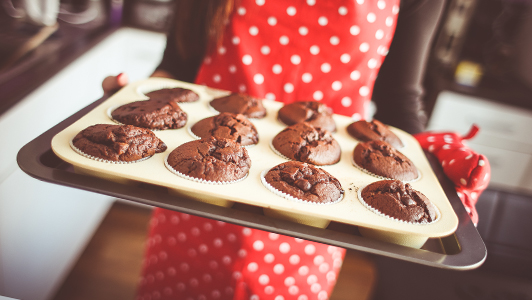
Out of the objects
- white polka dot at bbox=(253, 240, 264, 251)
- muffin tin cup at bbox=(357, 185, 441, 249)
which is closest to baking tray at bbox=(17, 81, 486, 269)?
muffin tin cup at bbox=(357, 185, 441, 249)

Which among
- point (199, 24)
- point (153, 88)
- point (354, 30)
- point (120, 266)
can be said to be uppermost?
point (354, 30)

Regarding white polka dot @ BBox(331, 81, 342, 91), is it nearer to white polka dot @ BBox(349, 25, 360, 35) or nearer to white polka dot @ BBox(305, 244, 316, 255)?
white polka dot @ BBox(349, 25, 360, 35)

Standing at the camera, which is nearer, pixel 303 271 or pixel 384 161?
pixel 384 161

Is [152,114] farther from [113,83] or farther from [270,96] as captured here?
[270,96]

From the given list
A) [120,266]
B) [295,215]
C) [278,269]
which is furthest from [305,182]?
[120,266]

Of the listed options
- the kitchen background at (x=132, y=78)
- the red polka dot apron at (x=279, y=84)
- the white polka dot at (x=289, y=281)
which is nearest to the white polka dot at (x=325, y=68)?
the red polka dot apron at (x=279, y=84)

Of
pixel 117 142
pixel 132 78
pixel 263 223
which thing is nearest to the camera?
A: pixel 263 223
